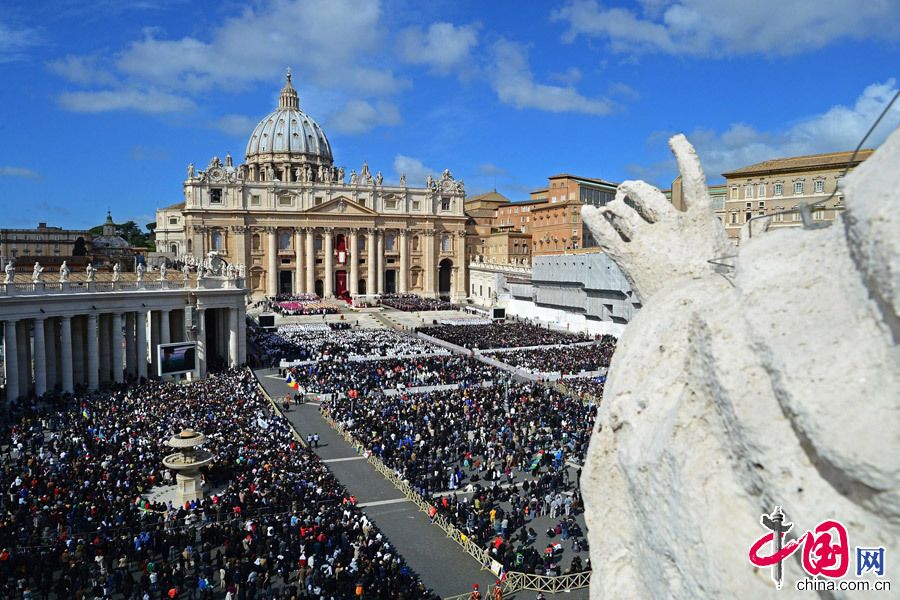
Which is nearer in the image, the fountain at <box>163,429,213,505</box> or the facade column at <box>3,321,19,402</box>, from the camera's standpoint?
the fountain at <box>163,429,213,505</box>

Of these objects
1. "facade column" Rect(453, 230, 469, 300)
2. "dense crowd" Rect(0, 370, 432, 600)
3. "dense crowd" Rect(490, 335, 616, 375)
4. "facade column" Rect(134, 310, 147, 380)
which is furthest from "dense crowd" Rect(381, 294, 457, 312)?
"dense crowd" Rect(0, 370, 432, 600)

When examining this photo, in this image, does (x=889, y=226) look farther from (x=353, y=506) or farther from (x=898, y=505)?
(x=353, y=506)

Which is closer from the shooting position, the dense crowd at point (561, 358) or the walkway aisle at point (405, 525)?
the walkway aisle at point (405, 525)

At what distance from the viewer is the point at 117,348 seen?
32344 mm

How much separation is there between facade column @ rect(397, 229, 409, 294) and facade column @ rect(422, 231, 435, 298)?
9.55 ft

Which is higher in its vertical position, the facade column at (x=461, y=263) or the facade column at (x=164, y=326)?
the facade column at (x=461, y=263)

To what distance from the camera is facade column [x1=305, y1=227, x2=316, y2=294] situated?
87.5 meters

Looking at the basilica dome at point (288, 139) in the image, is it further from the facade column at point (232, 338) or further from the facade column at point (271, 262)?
the facade column at point (232, 338)

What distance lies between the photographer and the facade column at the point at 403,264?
93331 millimetres

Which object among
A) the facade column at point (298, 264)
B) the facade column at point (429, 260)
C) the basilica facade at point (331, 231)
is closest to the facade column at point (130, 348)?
the basilica facade at point (331, 231)

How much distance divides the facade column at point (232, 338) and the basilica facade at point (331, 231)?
43.6 m

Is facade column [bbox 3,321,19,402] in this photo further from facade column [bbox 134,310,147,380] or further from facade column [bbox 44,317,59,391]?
facade column [bbox 134,310,147,380]

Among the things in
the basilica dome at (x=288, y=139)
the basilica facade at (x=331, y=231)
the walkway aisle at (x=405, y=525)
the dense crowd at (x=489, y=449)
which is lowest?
the walkway aisle at (x=405, y=525)

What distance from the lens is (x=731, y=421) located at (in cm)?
352
